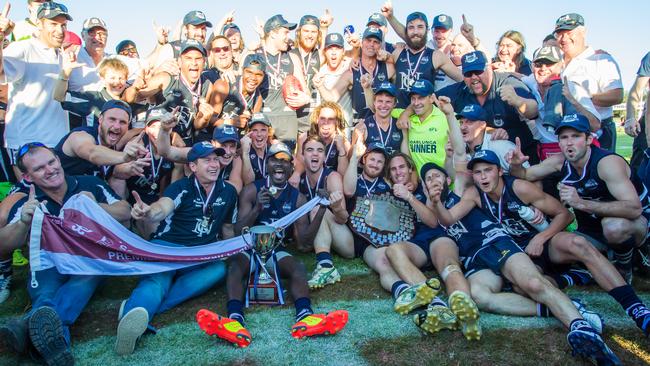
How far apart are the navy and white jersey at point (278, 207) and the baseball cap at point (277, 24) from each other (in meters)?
3.39

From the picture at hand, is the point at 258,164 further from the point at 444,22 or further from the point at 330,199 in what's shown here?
the point at 444,22

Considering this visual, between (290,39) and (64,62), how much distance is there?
360 centimetres

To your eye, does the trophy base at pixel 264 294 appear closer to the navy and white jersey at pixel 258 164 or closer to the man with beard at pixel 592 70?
the navy and white jersey at pixel 258 164

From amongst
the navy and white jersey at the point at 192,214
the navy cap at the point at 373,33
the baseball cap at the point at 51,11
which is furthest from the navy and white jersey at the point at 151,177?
the navy cap at the point at 373,33

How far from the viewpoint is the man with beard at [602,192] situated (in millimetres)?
5066

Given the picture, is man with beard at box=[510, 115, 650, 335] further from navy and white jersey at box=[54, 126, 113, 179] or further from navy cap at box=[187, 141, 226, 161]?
navy and white jersey at box=[54, 126, 113, 179]

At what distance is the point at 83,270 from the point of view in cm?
496

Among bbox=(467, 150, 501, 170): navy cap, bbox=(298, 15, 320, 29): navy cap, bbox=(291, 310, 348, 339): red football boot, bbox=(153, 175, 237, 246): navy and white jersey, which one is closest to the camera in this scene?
bbox=(291, 310, 348, 339): red football boot

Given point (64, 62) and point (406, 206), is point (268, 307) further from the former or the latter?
point (64, 62)

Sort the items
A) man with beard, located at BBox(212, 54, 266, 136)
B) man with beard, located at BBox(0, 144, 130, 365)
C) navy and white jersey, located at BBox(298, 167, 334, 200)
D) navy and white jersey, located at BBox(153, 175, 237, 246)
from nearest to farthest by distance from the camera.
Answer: man with beard, located at BBox(0, 144, 130, 365) → navy and white jersey, located at BBox(153, 175, 237, 246) → navy and white jersey, located at BBox(298, 167, 334, 200) → man with beard, located at BBox(212, 54, 266, 136)

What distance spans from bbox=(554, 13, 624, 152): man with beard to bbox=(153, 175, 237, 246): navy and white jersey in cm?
487

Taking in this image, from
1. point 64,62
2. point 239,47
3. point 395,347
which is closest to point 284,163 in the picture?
point 395,347

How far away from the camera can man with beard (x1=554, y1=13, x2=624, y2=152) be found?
6738 millimetres

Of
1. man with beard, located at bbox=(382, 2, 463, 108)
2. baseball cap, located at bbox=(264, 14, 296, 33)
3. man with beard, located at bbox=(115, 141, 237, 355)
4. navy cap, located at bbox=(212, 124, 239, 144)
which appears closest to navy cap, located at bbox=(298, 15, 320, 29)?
baseball cap, located at bbox=(264, 14, 296, 33)
